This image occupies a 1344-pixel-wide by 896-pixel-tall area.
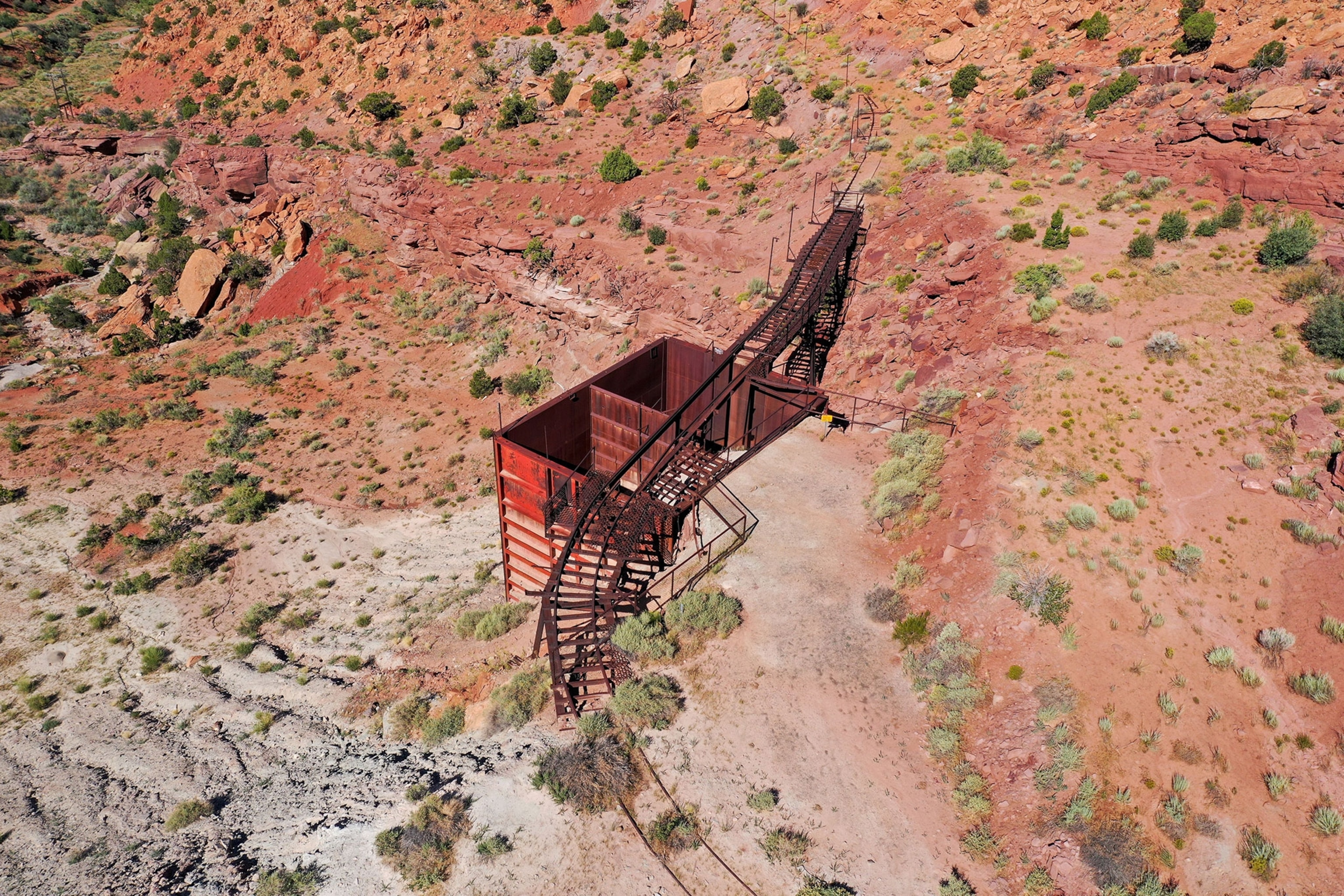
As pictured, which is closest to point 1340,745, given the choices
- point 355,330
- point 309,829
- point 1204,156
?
point 309,829

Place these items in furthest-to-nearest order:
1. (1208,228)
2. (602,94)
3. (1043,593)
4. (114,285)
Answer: (602,94)
(114,285)
(1208,228)
(1043,593)

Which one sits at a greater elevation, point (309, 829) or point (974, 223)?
point (974, 223)

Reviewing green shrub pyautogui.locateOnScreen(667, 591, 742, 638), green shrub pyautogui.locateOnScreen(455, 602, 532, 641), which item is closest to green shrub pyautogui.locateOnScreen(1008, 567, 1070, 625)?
green shrub pyautogui.locateOnScreen(667, 591, 742, 638)

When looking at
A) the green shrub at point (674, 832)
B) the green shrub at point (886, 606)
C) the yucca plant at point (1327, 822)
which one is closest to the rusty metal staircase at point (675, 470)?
the green shrub at point (674, 832)

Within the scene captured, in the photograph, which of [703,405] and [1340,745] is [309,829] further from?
[1340,745]

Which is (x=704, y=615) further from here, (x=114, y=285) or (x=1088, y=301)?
(x=114, y=285)

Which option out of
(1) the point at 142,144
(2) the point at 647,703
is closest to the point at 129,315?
(1) the point at 142,144

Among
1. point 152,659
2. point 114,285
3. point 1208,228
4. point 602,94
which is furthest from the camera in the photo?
point 602,94
